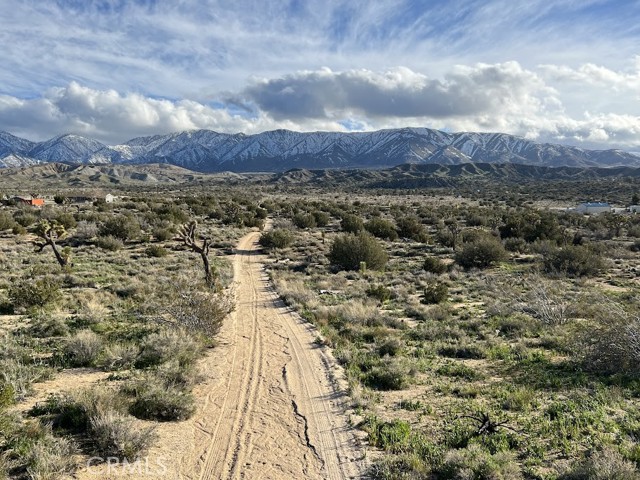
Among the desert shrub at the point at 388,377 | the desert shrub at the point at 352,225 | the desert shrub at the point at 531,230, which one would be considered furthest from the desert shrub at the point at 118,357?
the desert shrub at the point at 531,230

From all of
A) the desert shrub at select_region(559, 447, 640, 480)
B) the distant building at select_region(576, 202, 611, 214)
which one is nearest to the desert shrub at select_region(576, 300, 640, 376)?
the desert shrub at select_region(559, 447, 640, 480)

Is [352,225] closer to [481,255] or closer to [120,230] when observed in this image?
[481,255]

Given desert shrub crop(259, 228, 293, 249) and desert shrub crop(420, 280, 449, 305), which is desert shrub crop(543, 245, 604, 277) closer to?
desert shrub crop(420, 280, 449, 305)

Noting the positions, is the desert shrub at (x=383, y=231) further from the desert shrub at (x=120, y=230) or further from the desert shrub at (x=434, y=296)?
the desert shrub at (x=120, y=230)

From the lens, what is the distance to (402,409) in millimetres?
8438

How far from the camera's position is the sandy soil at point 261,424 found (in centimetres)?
641

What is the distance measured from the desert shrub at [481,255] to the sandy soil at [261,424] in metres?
16.0

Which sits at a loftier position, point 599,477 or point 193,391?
point 599,477

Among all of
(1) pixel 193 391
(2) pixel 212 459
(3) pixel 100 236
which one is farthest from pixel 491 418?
(3) pixel 100 236

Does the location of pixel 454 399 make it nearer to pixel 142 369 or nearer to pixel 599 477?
A: pixel 599 477

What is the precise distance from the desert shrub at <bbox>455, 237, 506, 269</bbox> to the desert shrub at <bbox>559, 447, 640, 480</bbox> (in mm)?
19805

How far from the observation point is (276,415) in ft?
26.4

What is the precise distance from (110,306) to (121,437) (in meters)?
9.03

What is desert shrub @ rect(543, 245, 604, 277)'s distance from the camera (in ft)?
74.9
